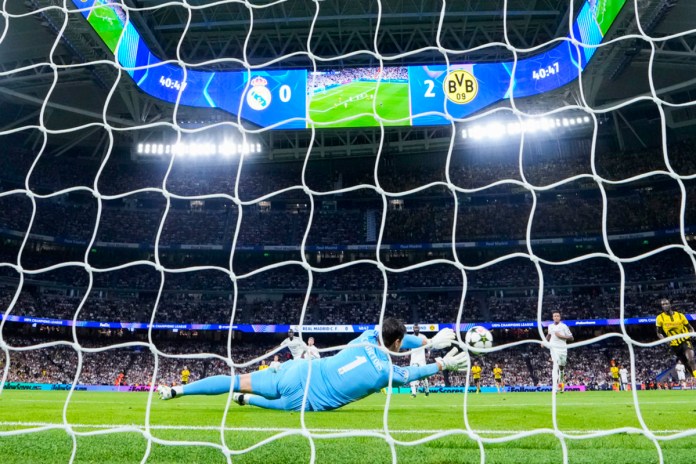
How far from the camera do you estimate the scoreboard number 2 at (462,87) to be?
18.8 metres

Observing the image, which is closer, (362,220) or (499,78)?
(499,78)

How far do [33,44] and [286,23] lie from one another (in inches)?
354

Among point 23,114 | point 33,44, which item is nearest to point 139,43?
point 33,44

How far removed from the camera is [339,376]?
3.65m

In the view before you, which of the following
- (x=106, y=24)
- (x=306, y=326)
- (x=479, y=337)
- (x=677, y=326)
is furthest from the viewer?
(x=306, y=326)

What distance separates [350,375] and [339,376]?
9 cm

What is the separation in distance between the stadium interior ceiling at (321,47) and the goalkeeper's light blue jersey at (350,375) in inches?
579

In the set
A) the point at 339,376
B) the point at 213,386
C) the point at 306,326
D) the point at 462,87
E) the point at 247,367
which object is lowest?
the point at 213,386

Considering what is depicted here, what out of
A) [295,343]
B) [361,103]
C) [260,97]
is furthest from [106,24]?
[295,343]

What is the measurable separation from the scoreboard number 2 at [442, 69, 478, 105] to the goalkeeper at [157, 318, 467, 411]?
16.3 m

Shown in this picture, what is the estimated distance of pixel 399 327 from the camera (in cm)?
355

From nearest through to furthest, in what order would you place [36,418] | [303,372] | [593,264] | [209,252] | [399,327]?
1. [399,327]
2. [303,372]
3. [36,418]
4. [593,264]
5. [209,252]

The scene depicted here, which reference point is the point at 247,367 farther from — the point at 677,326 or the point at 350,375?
the point at 350,375

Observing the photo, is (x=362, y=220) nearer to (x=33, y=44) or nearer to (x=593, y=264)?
(x=593, y=264)
